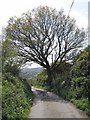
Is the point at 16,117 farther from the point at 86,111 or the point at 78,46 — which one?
the point at 78,46

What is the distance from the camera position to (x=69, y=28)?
44281 mm

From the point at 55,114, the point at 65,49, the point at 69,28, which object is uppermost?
the point at 69,28

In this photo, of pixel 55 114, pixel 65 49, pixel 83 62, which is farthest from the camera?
pixel 65 49

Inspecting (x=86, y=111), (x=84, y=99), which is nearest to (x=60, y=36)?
(x=84, y=99)

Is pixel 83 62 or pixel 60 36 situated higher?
pixel 60 36

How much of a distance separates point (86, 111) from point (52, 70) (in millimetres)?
30347

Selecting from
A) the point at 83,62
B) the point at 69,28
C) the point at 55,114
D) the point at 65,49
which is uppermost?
the point at 69,28

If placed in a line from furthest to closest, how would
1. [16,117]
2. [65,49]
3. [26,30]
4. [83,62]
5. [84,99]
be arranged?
[65,49]
[26,30]
[83,62]
[84,99]
[16,117]

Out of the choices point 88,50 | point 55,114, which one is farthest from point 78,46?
point 55,114

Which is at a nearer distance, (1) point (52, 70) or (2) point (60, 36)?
(2) point (60, 36)

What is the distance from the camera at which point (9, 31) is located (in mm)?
42969

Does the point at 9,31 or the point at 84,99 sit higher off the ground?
the point at 9,31

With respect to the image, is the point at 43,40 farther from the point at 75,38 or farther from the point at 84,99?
the point at 84,99

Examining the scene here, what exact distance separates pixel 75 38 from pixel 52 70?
270 inches
